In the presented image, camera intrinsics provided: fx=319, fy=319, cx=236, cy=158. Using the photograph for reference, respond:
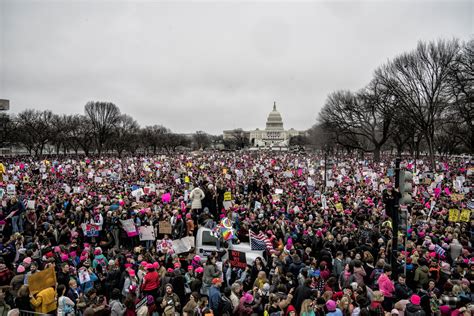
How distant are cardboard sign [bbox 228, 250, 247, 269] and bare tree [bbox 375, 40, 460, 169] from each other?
25724mm

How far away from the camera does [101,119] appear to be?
214ft

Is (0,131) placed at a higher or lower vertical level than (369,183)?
higher

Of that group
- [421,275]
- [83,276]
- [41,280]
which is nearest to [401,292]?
[421,275]

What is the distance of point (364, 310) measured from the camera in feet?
17.2

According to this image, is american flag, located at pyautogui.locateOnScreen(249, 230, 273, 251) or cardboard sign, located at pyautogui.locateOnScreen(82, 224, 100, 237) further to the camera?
cardboard sign, located at pyautogui.locateOnScreen(82, 224, 100, 237)

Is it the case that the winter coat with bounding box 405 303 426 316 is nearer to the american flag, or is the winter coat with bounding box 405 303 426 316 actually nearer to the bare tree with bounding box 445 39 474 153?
the american flag

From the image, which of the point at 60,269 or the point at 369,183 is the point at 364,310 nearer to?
the point at 60,269

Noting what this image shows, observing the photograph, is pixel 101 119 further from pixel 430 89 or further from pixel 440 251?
pixel 440 251

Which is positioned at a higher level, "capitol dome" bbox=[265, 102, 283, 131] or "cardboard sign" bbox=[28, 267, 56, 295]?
"capitol dome" bbox=[265, 102, 283, 131]

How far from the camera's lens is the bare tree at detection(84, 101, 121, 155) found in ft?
210

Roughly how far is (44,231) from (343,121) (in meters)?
41.7

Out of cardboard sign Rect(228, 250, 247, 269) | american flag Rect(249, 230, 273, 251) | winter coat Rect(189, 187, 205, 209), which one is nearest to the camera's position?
cardboard sign Rect(228, 250, 247, 269)

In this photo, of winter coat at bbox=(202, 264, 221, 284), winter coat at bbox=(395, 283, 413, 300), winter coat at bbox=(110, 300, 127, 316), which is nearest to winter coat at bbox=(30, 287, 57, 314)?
winter coat at bbox=(110, 300, 127, 316)

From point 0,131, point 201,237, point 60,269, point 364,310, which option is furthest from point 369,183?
point 0,131
